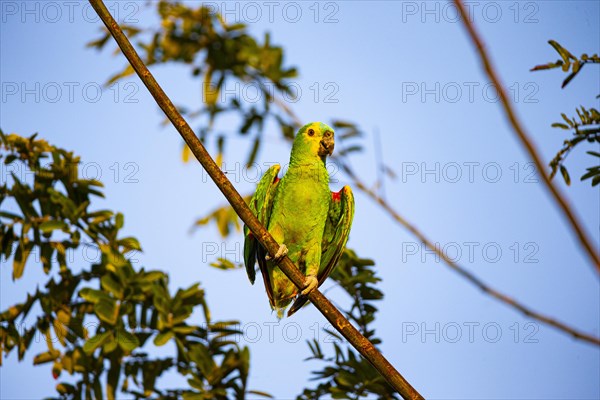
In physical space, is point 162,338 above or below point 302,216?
below

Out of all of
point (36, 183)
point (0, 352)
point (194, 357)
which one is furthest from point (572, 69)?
point (0, 352)

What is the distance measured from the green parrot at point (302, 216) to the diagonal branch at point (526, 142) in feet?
10.5

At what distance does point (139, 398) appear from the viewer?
3580 mm

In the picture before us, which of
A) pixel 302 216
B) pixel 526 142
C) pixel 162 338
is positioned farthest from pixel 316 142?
pixel 526 142

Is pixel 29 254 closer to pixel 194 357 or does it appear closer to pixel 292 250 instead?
pixel 194 357

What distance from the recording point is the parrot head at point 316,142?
4.28m

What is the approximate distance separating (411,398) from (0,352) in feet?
8.80

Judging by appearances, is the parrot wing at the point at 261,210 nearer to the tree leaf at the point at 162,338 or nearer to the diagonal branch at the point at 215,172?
the tree leaf at the point at 162,338

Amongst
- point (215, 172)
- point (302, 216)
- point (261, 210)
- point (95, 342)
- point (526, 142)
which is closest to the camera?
point (526, 142)

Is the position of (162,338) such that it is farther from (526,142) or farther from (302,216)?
(526,142)

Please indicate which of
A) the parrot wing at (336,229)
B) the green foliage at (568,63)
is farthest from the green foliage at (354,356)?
the green foliage at (568,63)

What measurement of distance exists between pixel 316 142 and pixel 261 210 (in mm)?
623

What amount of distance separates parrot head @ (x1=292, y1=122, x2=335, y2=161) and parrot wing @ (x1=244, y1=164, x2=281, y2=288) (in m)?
0.23

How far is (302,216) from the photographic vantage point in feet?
13.4
